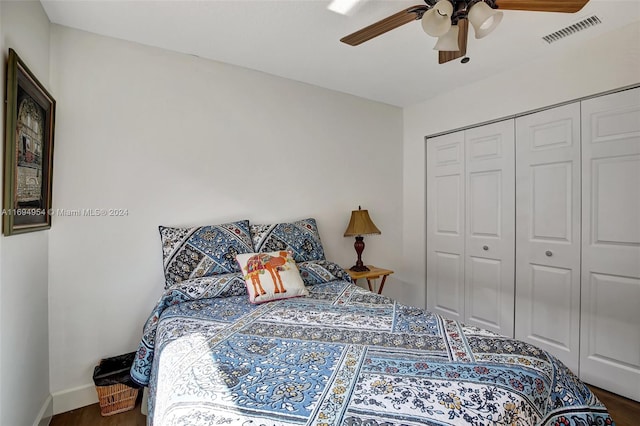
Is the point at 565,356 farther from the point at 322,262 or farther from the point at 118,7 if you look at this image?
the point at 118,7

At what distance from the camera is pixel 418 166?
339 centimetres

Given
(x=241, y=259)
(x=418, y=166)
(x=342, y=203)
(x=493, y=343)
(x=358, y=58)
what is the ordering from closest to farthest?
(x=493, y=343) < (x=241, y=259) < (x=358, y=58) < (x=342, y=203) < (x=418, y=166)

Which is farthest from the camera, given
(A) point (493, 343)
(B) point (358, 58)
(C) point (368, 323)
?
(B) point (358, 58)

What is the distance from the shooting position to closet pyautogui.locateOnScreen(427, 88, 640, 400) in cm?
203

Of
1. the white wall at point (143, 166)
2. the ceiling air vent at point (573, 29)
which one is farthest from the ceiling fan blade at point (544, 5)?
the white wall at point (143, 166)

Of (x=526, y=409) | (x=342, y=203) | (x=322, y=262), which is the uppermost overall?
(x=342, y=203)

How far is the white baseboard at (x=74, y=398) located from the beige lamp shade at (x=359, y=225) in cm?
217

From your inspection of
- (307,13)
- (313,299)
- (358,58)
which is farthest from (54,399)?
(358,58)

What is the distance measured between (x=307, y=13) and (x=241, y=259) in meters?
1.56

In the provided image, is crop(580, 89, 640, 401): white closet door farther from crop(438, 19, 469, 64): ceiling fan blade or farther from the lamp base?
the lamp base

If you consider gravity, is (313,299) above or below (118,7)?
below

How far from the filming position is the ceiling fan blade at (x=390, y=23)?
1469mm

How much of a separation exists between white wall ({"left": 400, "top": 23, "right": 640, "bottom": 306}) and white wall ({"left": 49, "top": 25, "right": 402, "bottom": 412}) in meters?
1.07

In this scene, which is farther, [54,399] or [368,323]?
[54,399]
